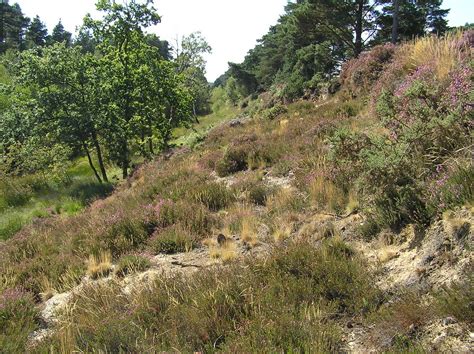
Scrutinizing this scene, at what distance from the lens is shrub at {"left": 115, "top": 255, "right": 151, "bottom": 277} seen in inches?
248

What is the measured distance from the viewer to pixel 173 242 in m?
7.00

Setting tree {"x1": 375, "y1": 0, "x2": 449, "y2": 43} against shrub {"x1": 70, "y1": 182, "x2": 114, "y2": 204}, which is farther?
tree {"x1": 375, "y1": 0, "x2": 449, "y2": 43}

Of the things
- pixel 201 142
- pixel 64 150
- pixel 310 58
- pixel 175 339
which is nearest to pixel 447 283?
pixel 175 339

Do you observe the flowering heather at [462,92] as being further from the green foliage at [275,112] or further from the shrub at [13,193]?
the shrub at [13,193]

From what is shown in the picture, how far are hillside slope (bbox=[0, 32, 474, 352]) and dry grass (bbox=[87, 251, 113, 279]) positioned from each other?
3cm

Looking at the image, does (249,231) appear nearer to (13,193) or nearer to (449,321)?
(449,321)

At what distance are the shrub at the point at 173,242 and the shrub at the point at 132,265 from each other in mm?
547

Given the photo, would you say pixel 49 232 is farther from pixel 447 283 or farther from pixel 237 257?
pixel 447 283

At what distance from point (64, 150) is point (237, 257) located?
13.8 metres

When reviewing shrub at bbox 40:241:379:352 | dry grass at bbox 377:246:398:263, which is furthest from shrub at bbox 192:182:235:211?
dry grass at bbox 377:246:398:263

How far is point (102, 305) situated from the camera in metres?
5.19

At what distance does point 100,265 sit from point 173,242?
4.16ft

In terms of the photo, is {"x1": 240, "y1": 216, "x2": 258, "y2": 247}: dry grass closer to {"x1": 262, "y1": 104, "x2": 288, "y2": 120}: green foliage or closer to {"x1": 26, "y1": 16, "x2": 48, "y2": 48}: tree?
{"x1": 262, "y1": 104, "x2": 288, "y2": 120}: green foliage

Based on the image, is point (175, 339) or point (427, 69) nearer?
point (175, 339)
